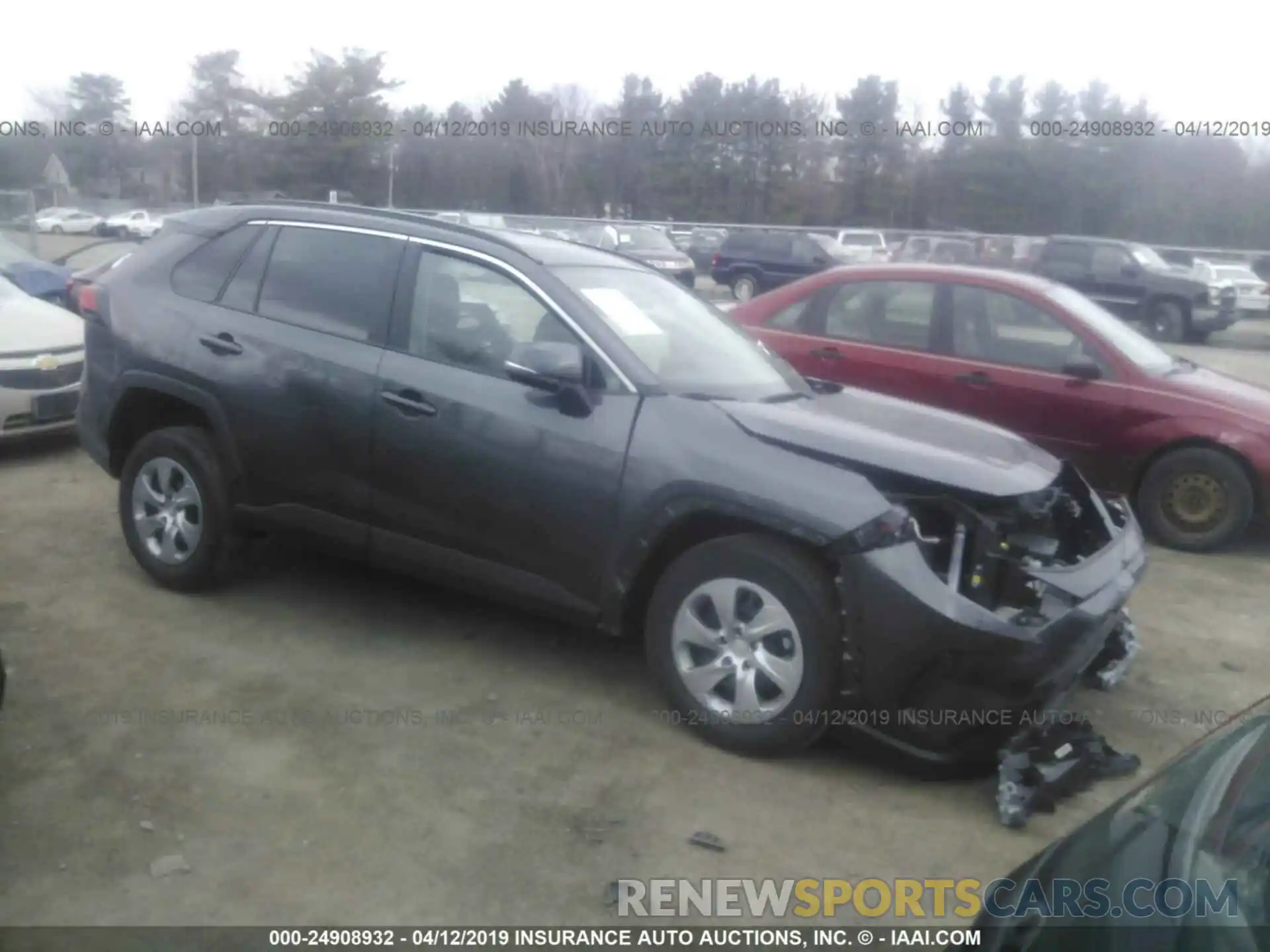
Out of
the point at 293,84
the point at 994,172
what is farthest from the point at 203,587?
the point at 994,172

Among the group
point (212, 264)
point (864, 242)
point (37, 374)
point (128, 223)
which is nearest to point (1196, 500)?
point (212, 264)

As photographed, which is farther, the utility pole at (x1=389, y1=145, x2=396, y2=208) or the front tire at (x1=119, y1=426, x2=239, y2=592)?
the utility pole at (x1=389, y1=145, x2=396, y2=208)

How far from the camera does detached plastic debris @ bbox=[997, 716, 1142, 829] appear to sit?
3881 millimetres

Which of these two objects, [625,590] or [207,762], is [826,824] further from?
[207,762]

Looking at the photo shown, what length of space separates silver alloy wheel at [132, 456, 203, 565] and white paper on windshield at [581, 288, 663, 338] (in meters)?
2.04

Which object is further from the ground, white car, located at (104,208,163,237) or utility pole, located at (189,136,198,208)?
utility pole, located at (189,136,198,208)

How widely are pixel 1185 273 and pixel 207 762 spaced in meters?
23.6

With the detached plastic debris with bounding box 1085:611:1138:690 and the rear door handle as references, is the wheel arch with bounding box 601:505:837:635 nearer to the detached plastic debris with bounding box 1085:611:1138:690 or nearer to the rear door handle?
the detached plastic debris with bounding box 1085:611:1138:690

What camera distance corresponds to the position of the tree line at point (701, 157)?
2306cm

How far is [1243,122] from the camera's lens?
42.8 feet

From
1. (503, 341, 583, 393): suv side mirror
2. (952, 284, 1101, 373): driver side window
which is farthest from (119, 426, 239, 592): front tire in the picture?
(952, 284, 1101, 373): driver side window

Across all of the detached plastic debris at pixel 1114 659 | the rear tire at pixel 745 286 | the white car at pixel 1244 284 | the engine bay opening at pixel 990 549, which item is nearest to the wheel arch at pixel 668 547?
the engine bay opening at pixel 990 549

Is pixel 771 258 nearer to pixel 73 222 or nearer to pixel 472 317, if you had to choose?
pixel 73 222

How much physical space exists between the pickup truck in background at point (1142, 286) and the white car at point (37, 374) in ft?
61.4
